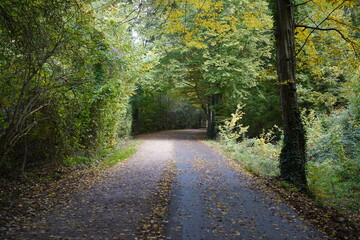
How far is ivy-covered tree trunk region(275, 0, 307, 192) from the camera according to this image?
748 centimetres

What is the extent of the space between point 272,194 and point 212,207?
1.86 metres

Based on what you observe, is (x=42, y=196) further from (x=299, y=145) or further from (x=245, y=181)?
(x=299, y=145)

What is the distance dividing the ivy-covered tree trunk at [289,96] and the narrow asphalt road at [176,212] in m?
1.23

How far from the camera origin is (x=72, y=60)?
22.8ft

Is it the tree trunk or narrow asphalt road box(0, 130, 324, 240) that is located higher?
the tree trunk

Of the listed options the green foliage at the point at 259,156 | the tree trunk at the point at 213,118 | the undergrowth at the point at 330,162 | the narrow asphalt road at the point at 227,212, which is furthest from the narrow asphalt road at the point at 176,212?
the tree trunk at the point at 213,118

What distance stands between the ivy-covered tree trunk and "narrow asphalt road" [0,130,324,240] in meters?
1.23

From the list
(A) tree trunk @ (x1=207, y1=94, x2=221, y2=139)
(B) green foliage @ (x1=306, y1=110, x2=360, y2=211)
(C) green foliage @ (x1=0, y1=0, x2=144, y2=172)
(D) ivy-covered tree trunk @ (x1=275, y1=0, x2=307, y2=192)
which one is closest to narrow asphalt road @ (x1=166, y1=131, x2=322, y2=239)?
(D) ivy-covered tree trunk @ (x1=275, y1=0, x2=307, y2=192)

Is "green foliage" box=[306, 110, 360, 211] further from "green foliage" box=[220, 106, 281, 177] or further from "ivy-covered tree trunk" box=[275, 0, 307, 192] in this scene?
"green foliage" box=[220, 106, 281, 177]

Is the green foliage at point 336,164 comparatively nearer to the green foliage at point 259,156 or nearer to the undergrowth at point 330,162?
the undergrowth at point 330,162

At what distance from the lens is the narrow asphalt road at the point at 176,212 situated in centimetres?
438

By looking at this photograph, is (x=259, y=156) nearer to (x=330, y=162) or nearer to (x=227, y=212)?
(x=330, y=162)

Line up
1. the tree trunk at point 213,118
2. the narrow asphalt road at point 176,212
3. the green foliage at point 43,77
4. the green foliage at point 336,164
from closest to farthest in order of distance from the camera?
1. the narrow asphalt road at point 176,212
2. the green foliage at point 43,77
3. the green foliage at point 336,164
4. the tree trunk at point 213,118

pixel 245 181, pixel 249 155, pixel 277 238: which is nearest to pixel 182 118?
pixel 249 155
